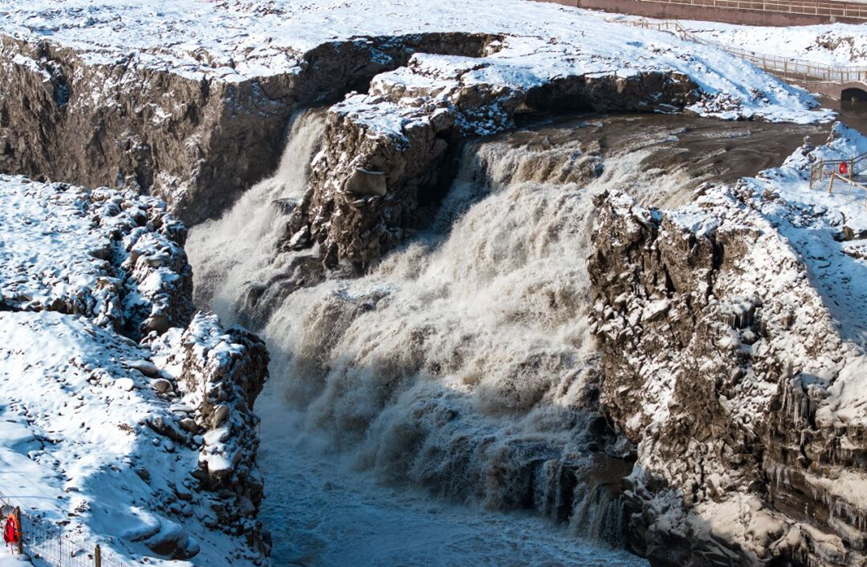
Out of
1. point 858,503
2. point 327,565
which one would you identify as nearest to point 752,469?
point 858,503

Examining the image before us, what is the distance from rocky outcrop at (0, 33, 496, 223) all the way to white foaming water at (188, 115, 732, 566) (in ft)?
27.1

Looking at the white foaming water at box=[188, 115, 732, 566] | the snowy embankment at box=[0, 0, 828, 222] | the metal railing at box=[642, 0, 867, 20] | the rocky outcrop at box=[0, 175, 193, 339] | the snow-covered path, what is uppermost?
the metal railing at box=[642, 0, 867, 20]

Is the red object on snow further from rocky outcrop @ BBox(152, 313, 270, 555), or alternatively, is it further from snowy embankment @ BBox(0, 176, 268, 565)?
rocky outcrop @ BBox(152, 313, 270, 555)

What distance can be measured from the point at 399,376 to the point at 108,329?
28.4 feet

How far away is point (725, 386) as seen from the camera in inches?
979

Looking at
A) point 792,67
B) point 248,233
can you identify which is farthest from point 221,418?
point 792,67

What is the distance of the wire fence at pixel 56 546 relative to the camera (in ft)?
61.9

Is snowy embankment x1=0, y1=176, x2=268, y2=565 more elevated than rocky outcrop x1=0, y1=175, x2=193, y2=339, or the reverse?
rocky outcrop x1=0, y1=175, x2=193, y2=339

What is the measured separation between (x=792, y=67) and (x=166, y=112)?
25.1 meters

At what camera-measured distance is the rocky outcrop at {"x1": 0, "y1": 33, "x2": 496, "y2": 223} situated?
48250 millimetres

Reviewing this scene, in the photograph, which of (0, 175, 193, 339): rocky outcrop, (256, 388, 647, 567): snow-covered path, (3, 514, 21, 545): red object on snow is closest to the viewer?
(3, 514, 21, 545): red object on snow

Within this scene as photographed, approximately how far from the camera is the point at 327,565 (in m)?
26.3

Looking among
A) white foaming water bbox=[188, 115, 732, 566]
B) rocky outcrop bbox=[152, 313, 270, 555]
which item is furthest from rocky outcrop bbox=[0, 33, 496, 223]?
rocky outcrop bbox=[152, 313, 270, 555]

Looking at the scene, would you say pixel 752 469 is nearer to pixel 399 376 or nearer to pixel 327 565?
pixel 327 565
